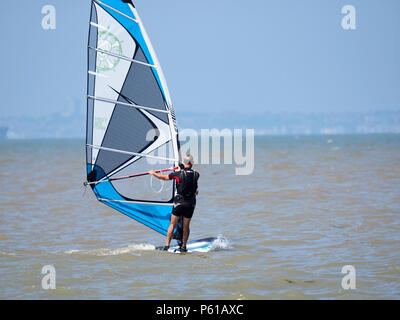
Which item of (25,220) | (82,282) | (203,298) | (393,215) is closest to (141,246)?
(82,282)

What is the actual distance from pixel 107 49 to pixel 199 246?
3400 mm

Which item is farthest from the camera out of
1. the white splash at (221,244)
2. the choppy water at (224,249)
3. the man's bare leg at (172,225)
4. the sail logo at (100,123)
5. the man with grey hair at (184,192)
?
the white splash at (221,244)

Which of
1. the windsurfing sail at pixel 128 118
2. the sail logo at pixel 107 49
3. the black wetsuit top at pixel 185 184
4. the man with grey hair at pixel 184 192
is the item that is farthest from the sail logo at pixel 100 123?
the black wetsuit top at pixel 185 184

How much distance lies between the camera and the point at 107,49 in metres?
9.30

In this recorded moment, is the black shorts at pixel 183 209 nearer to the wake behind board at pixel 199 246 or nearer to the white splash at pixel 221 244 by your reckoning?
the wake behind board at pixel 199 246

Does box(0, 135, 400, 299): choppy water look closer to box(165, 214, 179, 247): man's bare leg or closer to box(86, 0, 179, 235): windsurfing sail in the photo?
box(165, 214, 179, 247): man's bare leg

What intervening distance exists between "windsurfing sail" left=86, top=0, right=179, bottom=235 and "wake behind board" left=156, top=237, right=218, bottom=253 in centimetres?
36

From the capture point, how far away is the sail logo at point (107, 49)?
9.25m

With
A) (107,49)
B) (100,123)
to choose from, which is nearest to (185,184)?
(100,123)

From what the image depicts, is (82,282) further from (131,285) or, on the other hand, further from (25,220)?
(25,220)

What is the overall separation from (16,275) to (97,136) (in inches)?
97.7

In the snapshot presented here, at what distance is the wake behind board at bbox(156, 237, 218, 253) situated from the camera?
955 cm

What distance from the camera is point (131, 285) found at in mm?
7590

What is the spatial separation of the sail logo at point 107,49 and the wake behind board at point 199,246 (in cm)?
293
